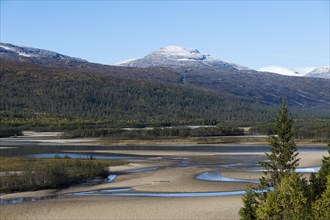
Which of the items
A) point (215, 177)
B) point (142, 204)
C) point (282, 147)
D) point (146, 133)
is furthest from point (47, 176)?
point (146, 133)

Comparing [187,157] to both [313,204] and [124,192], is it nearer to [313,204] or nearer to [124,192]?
[124,192]

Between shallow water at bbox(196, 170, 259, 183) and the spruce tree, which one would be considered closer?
the spruce tree

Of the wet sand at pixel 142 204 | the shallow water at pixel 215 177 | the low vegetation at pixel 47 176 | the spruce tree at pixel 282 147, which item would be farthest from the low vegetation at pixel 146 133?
the spruce tree at pixel 282 147

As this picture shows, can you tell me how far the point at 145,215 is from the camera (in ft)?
123

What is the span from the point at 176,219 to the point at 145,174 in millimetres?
25515

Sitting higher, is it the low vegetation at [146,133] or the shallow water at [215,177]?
the low vegetation at [146,133]

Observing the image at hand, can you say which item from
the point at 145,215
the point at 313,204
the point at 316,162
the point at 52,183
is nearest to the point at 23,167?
the point at 52,183

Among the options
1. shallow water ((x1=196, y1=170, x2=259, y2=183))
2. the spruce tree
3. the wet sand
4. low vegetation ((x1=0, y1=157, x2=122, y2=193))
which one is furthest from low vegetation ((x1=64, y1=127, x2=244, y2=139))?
the spruce tree

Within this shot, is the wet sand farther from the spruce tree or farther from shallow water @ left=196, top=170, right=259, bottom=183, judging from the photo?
the spruce tree

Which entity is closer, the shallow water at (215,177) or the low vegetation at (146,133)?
the shallow water at (215,177)

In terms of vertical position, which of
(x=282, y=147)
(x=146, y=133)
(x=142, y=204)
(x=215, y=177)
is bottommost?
(x=142, y=204)

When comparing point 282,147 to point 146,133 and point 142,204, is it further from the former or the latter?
point 146,133

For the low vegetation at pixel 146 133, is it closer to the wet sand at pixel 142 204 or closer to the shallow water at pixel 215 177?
the shallow water at pixel 215 177

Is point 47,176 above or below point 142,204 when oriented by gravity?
above
